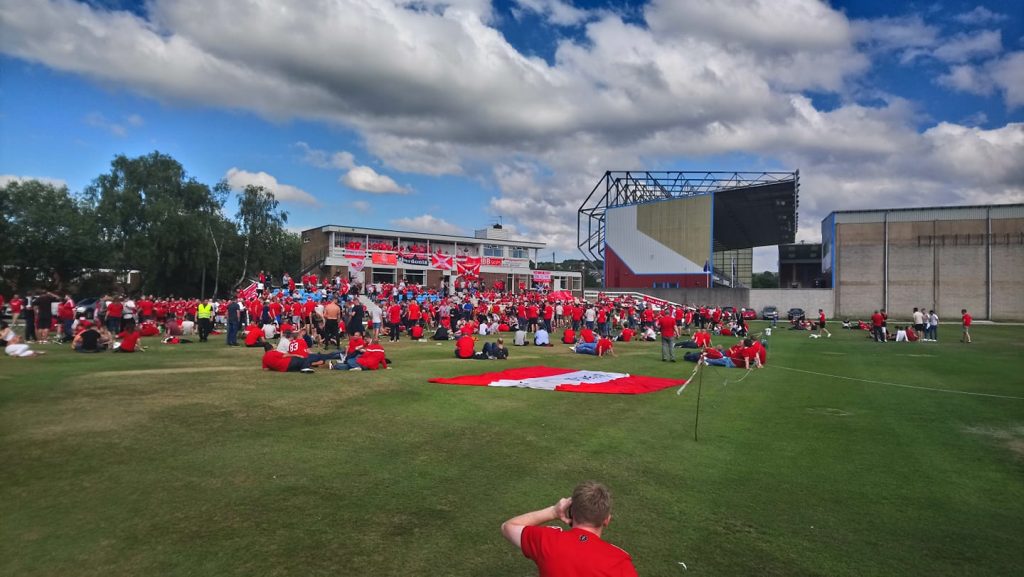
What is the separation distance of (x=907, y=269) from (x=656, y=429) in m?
57.0

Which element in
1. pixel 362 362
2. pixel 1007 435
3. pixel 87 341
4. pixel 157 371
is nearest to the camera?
pixel 1007 435

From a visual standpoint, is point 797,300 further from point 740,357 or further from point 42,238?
point 42,238

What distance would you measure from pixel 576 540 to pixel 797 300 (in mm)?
59592

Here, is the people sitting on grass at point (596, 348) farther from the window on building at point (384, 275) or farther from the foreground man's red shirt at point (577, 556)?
the window on building at point (384, 275)

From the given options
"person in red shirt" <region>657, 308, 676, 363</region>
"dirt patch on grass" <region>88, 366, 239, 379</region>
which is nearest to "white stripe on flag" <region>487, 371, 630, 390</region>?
"person in red shirt" <region>657, 308, 676, 363</region>

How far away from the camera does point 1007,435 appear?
9.16 m

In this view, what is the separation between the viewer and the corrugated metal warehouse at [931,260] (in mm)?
51719

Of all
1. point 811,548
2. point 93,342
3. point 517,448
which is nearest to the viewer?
point 811,548

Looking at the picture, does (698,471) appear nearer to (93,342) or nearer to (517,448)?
(517,448)

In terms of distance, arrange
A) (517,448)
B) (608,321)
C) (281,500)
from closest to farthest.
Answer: (281,500) → (517,448) → (608,321)

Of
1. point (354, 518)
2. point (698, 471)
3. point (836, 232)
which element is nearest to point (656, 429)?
point (698, 471)

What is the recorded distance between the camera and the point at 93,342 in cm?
1639

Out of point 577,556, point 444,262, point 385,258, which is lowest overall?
point 577,556

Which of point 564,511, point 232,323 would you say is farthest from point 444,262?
point 564,511
